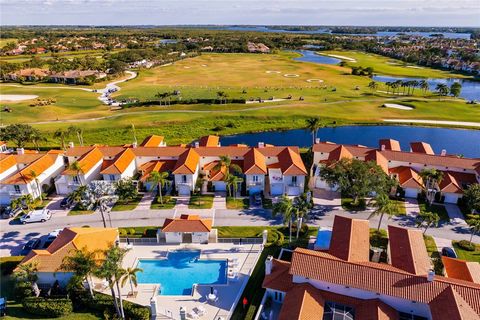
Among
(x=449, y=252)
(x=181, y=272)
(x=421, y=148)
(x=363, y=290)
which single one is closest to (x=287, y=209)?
(x=363, y=290)

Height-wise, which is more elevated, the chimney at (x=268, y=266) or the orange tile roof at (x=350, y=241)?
the orange tile roof at (x=350, y=241)

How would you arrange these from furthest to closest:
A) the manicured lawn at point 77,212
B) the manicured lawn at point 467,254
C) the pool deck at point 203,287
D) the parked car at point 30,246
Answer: the manicured lawn at point 77,212
the parked car at point 30,246
the manicured lawn at point 467,254
the pool deck at point 203,287

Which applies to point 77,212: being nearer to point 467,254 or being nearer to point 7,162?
point 7,162

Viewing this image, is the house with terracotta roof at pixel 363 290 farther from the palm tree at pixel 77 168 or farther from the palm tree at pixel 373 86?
the palm tree at pixel 373 86

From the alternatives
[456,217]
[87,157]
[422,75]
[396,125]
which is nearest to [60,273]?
[87,157]

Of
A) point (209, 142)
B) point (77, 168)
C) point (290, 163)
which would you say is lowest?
point (290, 163)

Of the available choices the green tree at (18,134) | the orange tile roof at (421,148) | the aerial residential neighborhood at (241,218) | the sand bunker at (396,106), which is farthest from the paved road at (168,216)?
the sand bunker at (396,106)

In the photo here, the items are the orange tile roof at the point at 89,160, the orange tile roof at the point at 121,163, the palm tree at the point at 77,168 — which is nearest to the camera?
the palm tree at the point at 77,168

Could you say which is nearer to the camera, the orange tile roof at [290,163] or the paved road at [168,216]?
the paved road at [168,216]
